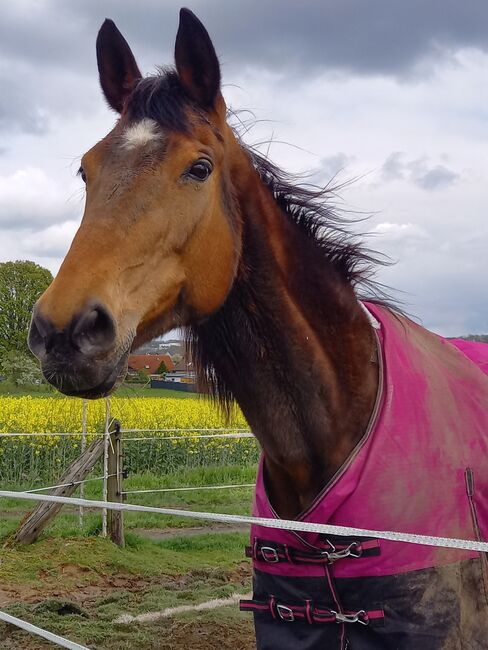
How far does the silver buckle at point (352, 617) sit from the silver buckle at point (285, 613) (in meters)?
0.18

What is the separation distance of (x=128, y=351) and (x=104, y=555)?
577cm

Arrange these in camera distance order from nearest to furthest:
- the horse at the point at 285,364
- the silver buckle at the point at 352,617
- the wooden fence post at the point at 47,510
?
the horse at the point at 285,364 < the silver buckle at the point at 352,617 < the wooden fence post at the point at 47,510

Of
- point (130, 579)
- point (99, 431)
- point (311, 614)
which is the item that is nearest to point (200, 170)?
point (311, 614)

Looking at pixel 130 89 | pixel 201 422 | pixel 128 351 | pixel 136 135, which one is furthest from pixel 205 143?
pixel 201 422

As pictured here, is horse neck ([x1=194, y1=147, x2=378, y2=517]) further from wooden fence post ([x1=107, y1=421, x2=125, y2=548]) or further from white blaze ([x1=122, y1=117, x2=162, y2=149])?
wooden fence post ([x1=107, y1=421, x2=125, y2=548])

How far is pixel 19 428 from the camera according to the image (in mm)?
12195

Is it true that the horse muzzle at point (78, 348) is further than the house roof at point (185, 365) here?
No

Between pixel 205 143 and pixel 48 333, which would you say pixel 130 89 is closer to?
pixel 205 143

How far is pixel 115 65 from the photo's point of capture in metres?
2.57

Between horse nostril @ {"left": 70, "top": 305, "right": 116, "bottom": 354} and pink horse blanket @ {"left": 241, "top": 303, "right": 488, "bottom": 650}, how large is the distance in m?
0.90

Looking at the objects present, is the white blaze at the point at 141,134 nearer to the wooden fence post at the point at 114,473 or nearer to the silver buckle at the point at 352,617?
the silver buckle at the point at 352,617

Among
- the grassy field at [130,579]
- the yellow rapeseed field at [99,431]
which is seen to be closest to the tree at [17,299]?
the yellow rapeseed field at [99,431]

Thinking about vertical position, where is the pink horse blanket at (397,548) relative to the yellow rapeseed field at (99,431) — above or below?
above

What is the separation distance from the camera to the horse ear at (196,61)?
7.39 feet
